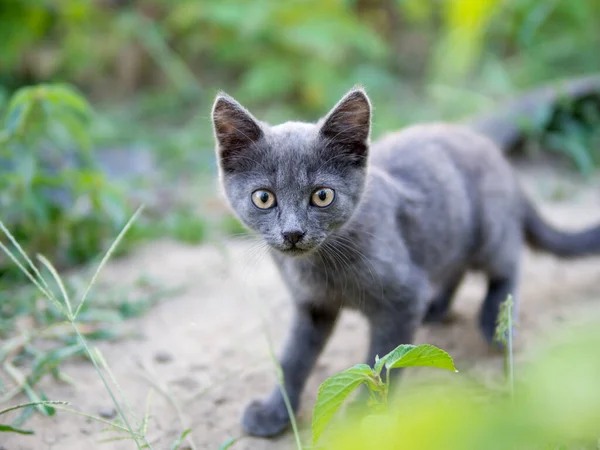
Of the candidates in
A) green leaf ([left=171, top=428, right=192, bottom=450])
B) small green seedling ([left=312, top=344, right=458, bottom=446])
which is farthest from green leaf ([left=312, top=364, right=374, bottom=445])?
green leaf ([left=171, top=428, right=192, bottom=450])

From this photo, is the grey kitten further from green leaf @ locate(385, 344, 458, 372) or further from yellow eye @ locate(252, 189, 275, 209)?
green leaf @ locate(385, 344, 458, 372)

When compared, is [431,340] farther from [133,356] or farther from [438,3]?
[438,3]

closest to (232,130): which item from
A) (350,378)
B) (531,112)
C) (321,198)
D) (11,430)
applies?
(321,198)

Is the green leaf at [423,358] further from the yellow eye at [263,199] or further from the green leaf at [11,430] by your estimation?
the green leaf at [11,430]

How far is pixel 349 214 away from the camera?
6.34ft

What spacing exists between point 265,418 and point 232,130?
976 mm

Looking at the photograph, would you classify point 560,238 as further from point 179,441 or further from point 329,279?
point 179,441

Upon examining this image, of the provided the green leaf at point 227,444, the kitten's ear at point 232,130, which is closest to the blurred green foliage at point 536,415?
the green leaf at point 227,444

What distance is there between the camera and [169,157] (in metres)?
4.79

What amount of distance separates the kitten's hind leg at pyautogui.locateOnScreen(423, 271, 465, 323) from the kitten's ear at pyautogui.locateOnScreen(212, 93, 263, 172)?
1.27 m

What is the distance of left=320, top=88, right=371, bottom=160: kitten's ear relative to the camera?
186 cm

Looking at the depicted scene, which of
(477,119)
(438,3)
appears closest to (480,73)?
(438,3)

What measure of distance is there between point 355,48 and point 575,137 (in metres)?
2.32

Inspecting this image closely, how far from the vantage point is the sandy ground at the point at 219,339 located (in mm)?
1985
